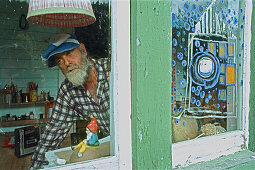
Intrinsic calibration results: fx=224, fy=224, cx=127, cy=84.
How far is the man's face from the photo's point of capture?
1380mm

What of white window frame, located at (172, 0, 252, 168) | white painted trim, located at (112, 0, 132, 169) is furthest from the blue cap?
white window frame, located at (172, 0, 252, 168)

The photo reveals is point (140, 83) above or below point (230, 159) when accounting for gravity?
above

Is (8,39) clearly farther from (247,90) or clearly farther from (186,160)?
(247,90)

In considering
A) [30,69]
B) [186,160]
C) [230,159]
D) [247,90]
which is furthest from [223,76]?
[30,69]

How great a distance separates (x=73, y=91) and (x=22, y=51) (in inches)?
25.0

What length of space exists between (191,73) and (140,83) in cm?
63

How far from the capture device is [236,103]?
5.92 ft

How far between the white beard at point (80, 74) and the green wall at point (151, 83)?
0.35 metres

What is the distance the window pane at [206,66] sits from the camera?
1.56 meters

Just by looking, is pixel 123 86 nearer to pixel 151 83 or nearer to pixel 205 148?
pixel 151 83

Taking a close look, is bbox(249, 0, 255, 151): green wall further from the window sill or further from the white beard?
the white beard

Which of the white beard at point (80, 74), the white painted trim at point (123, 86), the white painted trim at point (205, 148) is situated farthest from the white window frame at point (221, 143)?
the white beard at point (80, 74)

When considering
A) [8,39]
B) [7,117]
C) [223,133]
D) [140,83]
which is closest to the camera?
[140,83]

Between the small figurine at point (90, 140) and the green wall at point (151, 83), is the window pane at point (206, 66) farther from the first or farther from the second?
the small figurine at point (90, 140)
